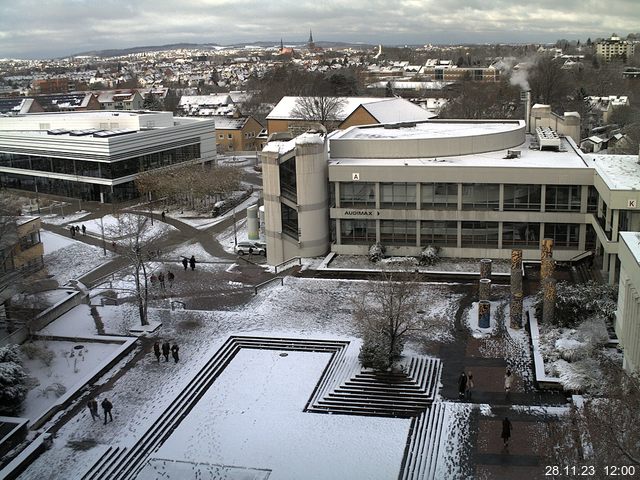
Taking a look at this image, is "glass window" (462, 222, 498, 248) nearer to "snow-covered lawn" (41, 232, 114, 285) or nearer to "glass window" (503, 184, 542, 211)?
"glass window" (503, 184, 542, 211)

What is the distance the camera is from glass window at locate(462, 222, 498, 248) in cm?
4503

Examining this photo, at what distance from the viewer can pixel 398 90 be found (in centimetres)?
14700

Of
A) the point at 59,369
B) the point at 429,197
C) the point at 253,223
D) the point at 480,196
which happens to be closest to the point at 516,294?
the point at 480,196

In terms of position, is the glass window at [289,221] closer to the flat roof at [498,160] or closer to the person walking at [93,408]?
the flat roof at [498,160]

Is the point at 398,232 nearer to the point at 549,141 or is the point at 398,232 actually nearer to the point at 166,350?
the point at 549,141

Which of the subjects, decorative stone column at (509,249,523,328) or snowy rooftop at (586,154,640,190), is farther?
snowy rooftop at (586,154,640,190)

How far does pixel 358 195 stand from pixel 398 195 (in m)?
2.64

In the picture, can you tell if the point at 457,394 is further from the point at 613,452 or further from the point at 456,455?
the point at 613,452

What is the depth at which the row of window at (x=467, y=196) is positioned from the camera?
4356cm

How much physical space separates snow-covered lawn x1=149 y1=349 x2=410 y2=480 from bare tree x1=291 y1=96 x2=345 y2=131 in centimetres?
6417

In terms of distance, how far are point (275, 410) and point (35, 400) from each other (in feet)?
33.8

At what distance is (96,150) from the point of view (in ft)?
230

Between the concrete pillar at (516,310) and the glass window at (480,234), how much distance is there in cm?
1134

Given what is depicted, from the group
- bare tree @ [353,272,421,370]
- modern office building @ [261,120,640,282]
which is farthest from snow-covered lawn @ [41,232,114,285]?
bare tree @ [353,272,421,370]
